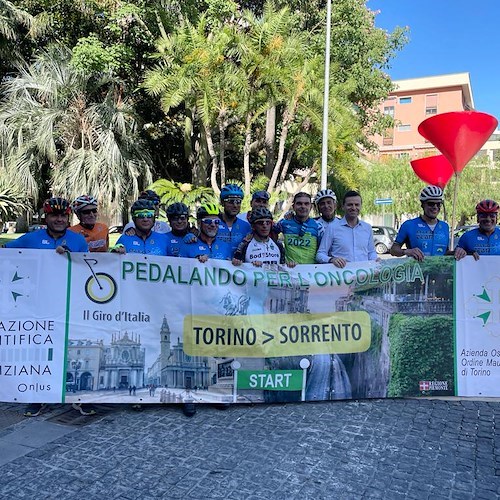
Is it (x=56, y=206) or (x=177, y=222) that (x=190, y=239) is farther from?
(x=56, y=206)

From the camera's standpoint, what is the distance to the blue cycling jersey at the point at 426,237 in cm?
559

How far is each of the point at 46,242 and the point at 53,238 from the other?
77 mm

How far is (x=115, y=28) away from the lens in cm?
1905

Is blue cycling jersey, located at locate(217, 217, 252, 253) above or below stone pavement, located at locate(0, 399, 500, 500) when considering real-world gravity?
above

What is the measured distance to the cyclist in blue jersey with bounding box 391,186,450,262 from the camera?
18.0 ft

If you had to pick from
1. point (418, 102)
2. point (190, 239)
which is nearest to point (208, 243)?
point (190, 239)

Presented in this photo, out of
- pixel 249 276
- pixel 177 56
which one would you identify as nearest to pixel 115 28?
pixel 177 56

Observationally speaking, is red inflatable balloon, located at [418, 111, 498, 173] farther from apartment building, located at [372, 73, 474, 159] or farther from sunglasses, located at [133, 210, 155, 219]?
apartment building, located at [372, 73, 474, 159]

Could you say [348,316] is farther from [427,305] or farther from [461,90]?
[461,90]

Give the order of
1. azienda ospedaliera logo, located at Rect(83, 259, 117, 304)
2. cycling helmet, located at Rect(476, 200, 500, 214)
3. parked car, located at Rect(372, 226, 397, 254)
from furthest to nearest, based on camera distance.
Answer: parked car, located at Rect(372, 226, 397, 254)
cycling helmet, located at Rect(476, 200, 500, 214)
azienda ospedaliera logo, located at Rect(83, 259, 117, 304)

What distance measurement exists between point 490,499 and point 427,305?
2.08m

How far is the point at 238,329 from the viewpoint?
5.09 meters

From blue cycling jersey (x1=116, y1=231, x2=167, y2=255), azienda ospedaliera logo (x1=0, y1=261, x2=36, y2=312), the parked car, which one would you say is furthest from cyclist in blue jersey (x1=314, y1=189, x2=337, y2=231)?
the parked car

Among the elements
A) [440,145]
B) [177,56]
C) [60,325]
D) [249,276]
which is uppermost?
[177,56]
